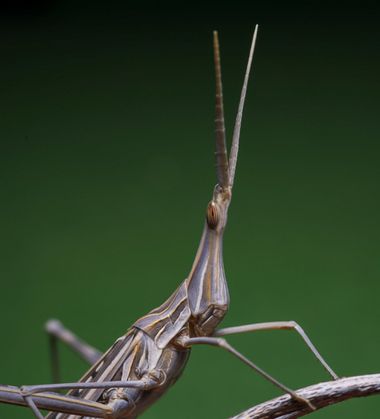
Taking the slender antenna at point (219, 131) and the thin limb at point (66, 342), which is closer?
the slender antenna at point (219, 131)

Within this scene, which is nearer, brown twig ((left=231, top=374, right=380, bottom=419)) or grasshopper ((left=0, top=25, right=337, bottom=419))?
brown twig ((left=231, top=374, right=380, bottom=419))

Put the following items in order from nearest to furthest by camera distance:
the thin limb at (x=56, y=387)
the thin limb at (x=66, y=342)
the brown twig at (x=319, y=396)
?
the brown twig at (x=319, y=396), the thin limb at (x=56, y=387), the thin limb at (x=66, y=342)

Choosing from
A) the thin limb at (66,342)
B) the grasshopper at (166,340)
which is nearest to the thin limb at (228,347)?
the grasshopper at (166,340)

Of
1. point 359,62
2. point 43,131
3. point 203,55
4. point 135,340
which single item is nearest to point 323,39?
point 359,62

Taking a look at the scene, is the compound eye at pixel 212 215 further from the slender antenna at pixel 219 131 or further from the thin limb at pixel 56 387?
the thin limb at pixel 56 387

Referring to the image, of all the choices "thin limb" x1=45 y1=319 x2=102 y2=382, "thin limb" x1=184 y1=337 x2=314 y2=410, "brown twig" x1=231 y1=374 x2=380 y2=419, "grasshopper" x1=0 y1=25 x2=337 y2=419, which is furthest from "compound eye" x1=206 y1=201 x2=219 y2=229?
"thin limb" x1=45 y1=319 x2=102 y2=382

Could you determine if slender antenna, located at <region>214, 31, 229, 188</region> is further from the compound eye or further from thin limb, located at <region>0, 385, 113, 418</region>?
thin limb, located at <region>0, 385, 113, 418</region>

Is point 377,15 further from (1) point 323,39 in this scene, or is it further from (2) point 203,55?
(2) point 203,55
